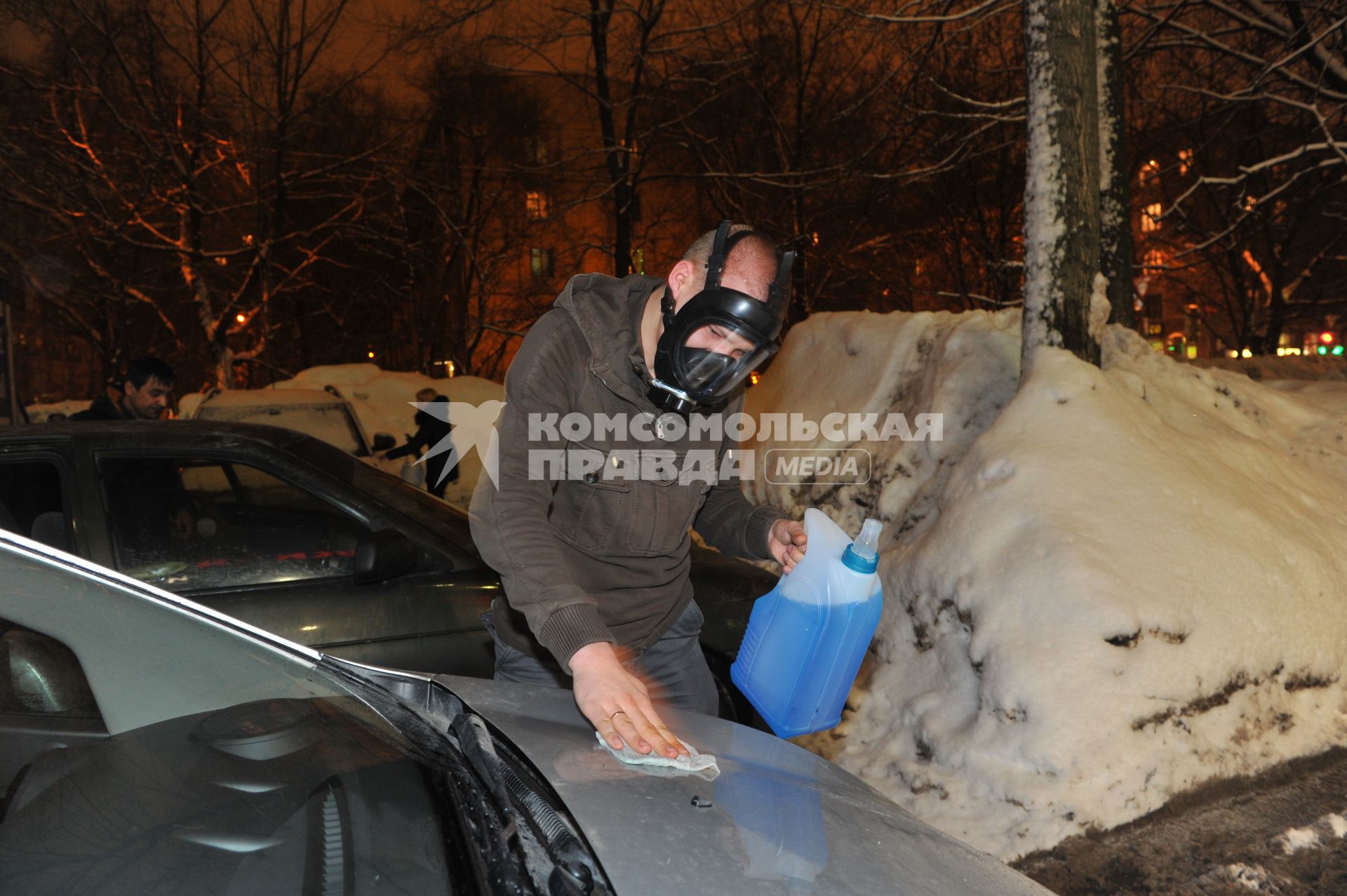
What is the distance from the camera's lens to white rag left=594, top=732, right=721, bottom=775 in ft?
5.83

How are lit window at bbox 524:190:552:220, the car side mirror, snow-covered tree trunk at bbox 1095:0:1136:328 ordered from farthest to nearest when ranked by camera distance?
1. lit window at bbox 524:190:552:220
2. snow-covered tree trunk at bbox 1095:0:1136:328
3. the car side mirror

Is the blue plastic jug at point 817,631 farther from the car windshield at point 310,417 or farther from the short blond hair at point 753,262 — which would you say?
the car windshield at point 310,417

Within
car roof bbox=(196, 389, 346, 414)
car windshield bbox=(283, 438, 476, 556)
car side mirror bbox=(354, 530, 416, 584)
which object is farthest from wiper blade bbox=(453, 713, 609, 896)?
car roof bbox=(196, 389, 346, 414)

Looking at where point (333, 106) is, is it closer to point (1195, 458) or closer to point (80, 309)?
point (80, 309)

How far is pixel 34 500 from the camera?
3.59 m

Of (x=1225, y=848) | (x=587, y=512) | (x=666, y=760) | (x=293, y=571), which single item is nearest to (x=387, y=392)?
(x=293, y=571)

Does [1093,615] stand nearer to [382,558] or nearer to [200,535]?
[382,558]

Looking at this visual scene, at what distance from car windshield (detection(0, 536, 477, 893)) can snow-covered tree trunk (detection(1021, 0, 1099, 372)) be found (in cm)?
463

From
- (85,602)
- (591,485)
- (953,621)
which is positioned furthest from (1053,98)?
(85,602)

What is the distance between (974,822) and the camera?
143 inches

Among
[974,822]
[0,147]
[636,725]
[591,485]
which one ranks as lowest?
[974,822]

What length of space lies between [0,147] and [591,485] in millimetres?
21320

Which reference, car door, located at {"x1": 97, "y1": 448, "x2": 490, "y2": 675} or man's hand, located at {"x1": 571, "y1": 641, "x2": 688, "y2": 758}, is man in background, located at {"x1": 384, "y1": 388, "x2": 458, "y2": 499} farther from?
man's hand, located at {"x1": 571, "y1": 641, "x2": 688, "y2": 758}

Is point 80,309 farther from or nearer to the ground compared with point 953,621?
farther from the ground
